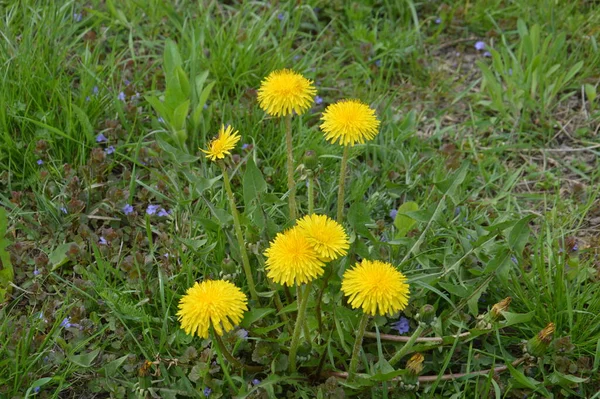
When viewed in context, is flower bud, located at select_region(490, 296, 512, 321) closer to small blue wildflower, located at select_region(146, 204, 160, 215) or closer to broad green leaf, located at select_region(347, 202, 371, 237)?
broad green leaf, located at select_region(347, 202, 371, 237)

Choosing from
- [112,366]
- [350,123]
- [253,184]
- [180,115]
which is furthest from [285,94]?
[112,366]

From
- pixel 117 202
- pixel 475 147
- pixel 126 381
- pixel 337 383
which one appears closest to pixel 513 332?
pixel 337 383

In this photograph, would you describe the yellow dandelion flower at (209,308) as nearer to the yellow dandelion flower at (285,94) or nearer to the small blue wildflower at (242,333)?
the small blue wildflower at (242,333)

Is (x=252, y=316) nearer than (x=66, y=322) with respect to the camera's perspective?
Yes

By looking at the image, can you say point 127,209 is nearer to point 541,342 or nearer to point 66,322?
point 66,322

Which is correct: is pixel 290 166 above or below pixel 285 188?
above

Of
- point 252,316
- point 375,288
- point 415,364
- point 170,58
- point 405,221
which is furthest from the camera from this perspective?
point 170,58
